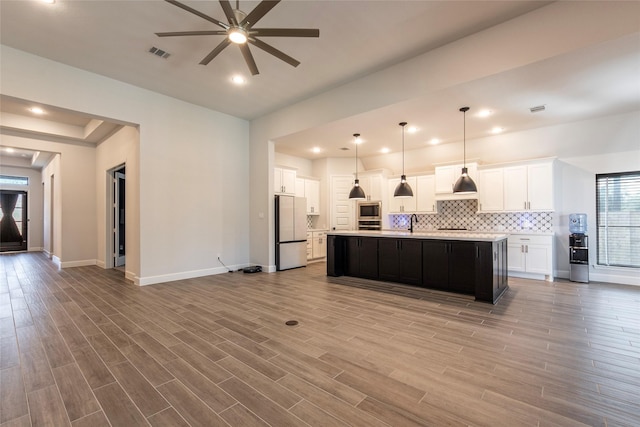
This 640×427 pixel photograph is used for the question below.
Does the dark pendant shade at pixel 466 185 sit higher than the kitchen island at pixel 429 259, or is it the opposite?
the dark pendant shade at pixel 466 185

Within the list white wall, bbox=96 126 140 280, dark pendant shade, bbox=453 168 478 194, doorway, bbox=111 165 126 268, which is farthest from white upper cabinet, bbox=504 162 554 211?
doorway, bbox=111 165 126 268

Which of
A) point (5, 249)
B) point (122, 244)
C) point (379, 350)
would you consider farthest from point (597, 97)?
point (5, 249)

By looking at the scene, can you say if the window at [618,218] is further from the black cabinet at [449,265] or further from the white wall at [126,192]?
the white wall at [126,192]

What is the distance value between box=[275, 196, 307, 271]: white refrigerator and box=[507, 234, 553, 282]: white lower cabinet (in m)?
4.82

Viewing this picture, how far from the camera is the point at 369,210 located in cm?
823

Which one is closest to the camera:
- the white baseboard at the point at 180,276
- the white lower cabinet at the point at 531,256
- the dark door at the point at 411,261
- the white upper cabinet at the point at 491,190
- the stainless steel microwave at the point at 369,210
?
the dark door at the point at 411,261

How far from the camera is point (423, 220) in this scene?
7.69 m

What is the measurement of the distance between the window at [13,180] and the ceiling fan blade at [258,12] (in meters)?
13.3

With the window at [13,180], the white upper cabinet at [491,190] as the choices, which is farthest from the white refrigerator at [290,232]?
the window at [13,180]

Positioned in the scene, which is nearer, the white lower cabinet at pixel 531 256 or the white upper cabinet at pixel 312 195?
the white lower cabinet at pixel 531 256

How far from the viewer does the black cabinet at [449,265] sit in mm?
4316

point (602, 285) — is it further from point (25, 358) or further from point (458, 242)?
point (25, 358)

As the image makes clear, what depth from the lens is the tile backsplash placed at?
6121 millimetres

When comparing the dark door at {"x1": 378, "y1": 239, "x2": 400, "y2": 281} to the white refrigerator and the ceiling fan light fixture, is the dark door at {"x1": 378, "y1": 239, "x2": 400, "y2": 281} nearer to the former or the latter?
the white refrigerator
